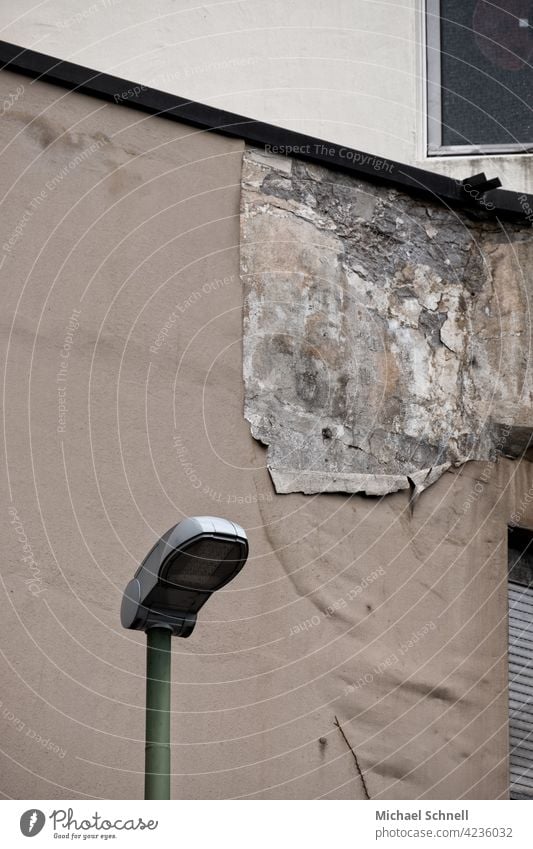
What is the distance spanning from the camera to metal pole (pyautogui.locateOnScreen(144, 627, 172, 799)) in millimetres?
3188

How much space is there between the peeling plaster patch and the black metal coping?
0.06 m

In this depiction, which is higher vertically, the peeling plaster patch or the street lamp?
the peeling plaster patch

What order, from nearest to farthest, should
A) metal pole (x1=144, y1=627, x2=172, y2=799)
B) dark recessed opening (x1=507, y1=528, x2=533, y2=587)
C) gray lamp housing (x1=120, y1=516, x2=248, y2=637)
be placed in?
gray lamp housing (x1=120, y1=516, x2=248, y2=637) < metal pole (x1=144, y1=627, x2=172, y2=799) < dark recessed opening (x1=507, y1=528, x2=533, y2=587)

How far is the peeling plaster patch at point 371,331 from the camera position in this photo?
497 cm

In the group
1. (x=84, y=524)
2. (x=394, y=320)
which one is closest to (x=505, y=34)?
(x=394, y=320)

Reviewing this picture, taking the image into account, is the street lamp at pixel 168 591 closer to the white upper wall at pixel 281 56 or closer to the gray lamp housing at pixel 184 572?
the gray lamp housing at pixel 184 572

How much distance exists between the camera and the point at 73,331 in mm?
4520

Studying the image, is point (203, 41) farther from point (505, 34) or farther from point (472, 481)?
point (472, 481)

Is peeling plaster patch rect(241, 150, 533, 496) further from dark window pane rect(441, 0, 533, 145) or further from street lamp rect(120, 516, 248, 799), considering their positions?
street lamp rect(120, 516, 248, 799)

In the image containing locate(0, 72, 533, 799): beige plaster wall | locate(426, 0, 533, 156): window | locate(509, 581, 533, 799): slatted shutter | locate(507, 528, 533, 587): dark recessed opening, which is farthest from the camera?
locate(426, 0, 533, 156): window

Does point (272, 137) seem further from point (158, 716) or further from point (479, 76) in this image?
point (158, 716)

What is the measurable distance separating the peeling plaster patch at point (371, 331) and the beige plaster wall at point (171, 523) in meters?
0.10

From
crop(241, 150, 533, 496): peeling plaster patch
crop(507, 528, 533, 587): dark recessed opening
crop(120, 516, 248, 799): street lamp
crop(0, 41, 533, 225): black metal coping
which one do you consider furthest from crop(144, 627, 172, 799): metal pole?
crop(507, 528, 533, 587): dark recessed opening

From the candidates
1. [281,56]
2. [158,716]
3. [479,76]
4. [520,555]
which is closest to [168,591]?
[158,716]
